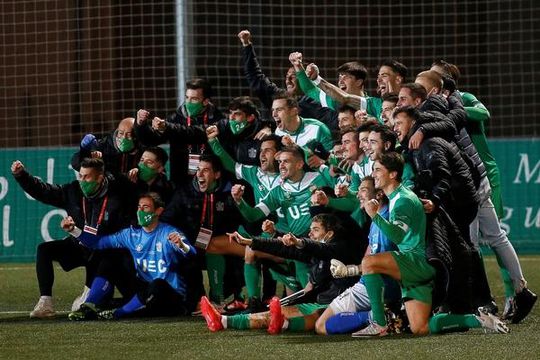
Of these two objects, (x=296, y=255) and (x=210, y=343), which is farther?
(x=296, y=255)

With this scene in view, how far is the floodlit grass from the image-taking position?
729 cm

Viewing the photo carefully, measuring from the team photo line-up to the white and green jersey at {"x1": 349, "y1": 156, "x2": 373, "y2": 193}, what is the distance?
0.01 m

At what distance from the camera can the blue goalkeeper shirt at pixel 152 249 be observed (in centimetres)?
949

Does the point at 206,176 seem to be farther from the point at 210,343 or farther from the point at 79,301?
the point at 210,343

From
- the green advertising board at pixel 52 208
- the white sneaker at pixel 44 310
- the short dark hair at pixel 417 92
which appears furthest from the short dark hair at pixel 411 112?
the green advertising board at pixel 52 208

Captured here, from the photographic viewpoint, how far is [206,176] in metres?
9.83

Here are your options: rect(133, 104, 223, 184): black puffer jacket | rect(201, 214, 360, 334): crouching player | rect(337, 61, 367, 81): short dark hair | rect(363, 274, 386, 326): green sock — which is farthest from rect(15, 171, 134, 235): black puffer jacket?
rect(363, 274, 386, 326): green sock

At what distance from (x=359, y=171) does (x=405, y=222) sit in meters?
1.29

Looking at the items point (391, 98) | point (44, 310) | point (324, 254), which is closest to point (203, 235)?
point (44, 310)

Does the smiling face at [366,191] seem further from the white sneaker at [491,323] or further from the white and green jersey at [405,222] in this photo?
the white sneaker at [491,323]

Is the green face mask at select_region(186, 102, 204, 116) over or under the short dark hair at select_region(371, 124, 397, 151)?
over

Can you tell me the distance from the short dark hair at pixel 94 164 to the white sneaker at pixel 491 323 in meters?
3.10

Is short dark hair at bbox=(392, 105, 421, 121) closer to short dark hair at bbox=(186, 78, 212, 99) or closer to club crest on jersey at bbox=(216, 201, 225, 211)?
club crest on jersey at bbox=(216, 201, 225, 211)

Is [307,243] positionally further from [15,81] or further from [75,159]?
[15,81]
